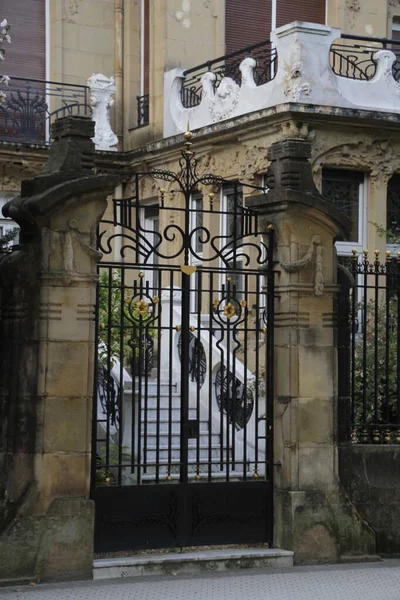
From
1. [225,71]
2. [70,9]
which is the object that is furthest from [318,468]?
[70,9]

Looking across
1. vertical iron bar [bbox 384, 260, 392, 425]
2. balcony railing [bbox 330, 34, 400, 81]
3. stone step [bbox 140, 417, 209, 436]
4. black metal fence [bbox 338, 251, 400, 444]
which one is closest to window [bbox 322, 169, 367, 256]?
balcony railing [bbox 330, 34, 400, 81]

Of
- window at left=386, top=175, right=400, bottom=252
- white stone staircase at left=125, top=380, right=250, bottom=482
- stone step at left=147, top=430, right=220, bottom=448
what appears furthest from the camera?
window at left=386, top=175, right=400, bottom=252

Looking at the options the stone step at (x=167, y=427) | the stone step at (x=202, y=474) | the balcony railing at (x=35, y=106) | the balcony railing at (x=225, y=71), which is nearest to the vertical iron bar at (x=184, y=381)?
the stone step at (x=202, y=474)

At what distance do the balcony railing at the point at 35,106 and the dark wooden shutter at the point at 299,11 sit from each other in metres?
3.53

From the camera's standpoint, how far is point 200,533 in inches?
442

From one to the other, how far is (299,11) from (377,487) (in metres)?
11.6

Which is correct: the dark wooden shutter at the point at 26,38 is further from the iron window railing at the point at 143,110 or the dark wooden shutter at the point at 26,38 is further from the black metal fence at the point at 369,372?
the black metal fence at the point at 369,372

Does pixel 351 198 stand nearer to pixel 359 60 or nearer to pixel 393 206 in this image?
pixel 393 206

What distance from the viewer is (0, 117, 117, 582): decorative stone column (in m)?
10.4

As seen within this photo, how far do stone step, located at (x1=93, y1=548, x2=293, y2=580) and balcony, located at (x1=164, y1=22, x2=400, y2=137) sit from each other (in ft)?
24.9

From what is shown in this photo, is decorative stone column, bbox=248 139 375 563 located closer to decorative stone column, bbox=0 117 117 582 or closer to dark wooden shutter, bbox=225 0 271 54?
decorative stone column, bbox=0 117 117 582

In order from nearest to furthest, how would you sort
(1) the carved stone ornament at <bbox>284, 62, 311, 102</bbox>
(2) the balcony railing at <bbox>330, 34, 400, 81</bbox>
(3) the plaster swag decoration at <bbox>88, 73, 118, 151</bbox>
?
(1) the carved stone ornament at <bbox>284, 62, 311, 102</bbox>
(2) the balcony railing at <bbox>330, 34, 400, 81</bbox>
(3) the plaster swag decoration at <bbox>88, 73, 118, 151</bbox>

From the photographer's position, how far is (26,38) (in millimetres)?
20766

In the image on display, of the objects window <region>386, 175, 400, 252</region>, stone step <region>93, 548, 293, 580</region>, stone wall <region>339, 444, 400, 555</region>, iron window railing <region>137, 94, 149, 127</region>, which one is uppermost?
iron window railing <region>137, 94, 149, 127</region>
